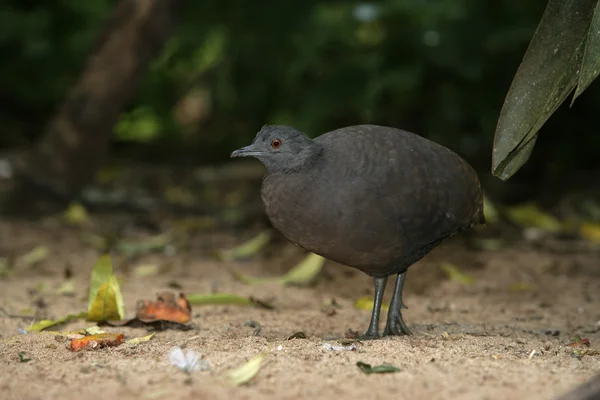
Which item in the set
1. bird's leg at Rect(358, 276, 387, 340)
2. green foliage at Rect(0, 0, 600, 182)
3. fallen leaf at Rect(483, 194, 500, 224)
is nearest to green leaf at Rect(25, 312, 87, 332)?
bird's leg at Rect(358, 276, 387, 340)

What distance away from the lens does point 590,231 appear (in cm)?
632

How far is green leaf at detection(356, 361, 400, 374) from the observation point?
110 inches

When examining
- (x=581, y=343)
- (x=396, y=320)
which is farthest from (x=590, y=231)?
(x=396, y=320)

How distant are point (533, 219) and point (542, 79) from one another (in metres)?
3.13

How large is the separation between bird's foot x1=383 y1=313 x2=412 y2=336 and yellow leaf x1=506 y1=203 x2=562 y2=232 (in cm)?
308

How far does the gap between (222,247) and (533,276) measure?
209 cm

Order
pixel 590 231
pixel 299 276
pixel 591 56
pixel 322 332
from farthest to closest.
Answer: pixel 590 231 → pixel 299 276 → pixel 322 332 → pixel 591 56

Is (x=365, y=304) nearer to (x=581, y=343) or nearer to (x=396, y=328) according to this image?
(x=396, y=328)

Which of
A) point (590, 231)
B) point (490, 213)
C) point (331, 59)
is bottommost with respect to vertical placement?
point (590, 231)

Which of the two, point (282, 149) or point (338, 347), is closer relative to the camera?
point (338, 347)

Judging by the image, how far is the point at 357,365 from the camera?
2.86m

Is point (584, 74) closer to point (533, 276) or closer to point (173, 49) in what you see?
point (533, 276)

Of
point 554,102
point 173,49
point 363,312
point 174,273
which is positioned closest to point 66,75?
point 173,49

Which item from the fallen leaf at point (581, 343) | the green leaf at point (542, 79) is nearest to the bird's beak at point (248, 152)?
the green leaf at point (542, 79)
